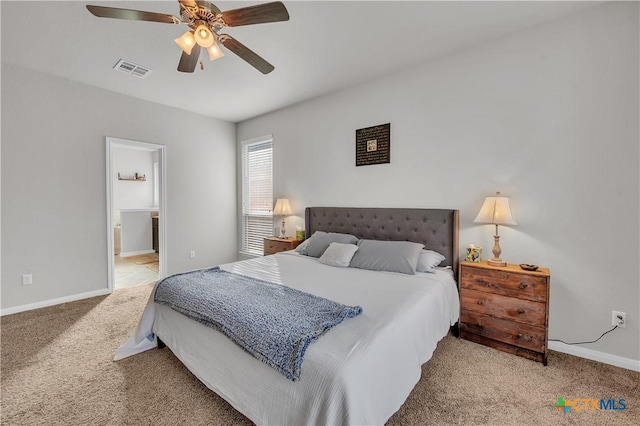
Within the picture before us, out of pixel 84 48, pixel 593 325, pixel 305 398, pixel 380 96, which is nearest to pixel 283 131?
pixel 380 96

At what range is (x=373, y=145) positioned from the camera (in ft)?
11.3

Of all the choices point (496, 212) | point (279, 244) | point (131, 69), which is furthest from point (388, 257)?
point (131, 69)

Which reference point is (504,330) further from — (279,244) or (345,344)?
(279,244)

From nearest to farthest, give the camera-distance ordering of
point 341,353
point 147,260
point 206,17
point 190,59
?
point 341,353 < point 206,17 < point 190,59 < point 147,260

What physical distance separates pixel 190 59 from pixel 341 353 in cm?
229

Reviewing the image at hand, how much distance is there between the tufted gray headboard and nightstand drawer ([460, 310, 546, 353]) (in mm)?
460

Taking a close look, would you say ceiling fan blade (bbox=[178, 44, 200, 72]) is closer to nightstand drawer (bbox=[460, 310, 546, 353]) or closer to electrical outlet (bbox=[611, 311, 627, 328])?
nightstand drawer (bbox=[460, 310, 546, 353])

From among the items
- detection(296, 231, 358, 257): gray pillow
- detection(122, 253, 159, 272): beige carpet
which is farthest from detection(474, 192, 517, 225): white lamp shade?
detection(122, 253, 159, 272): beige carpet

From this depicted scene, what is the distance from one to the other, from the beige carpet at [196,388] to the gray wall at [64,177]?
99 centimetres

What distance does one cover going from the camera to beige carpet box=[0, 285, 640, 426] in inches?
64.9

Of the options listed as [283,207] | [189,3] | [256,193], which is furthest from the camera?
[256,193]

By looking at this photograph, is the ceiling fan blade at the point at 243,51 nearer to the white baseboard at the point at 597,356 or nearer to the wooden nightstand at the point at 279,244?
the wooden nightstand at the point at 279,244

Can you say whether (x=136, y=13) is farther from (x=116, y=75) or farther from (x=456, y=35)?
(x=456, y=35)

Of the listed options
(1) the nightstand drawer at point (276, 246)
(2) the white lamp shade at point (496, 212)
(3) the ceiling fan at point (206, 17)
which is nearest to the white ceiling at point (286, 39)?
(3) the ceiling fan at point (206, 17)
